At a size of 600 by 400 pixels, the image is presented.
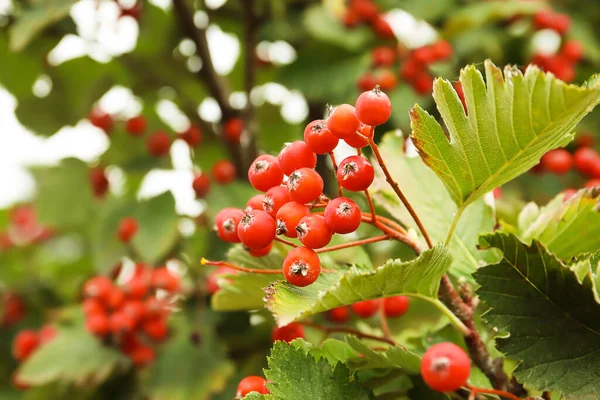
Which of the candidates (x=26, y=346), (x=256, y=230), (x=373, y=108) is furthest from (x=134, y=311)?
(x=373, y=108)

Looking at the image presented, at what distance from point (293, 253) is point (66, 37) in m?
1.72

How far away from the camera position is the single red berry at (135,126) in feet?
7.06

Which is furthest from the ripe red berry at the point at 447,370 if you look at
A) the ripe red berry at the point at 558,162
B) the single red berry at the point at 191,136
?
the single red berry at the point at 191,136

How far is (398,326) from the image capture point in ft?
6.38

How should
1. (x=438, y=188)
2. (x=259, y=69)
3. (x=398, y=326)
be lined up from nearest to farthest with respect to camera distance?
(x=438, y=188)
(x=398, y=326)
(x=259, y=69)

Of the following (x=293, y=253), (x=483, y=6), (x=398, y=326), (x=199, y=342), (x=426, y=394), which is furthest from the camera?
(x=483, y=6)

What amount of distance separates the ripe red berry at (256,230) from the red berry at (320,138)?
0.35 feet

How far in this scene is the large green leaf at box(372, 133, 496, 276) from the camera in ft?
3.14

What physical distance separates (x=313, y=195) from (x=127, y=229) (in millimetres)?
1337

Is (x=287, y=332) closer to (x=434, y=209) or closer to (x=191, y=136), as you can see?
(x=434, y=209)

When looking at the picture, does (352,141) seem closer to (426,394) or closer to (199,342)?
(426,394)

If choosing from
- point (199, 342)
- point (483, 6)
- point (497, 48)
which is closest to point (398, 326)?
point (199, 342)

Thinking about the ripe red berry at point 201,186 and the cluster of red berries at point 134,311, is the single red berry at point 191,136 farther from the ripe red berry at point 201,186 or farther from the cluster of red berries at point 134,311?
the cluster of red berries at point 134,311

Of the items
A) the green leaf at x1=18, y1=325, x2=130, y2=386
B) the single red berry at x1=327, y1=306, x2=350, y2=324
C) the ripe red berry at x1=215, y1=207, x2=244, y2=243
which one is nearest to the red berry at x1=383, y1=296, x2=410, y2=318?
the single red berry at x1=327, y1=306, x2=350, y2=324
